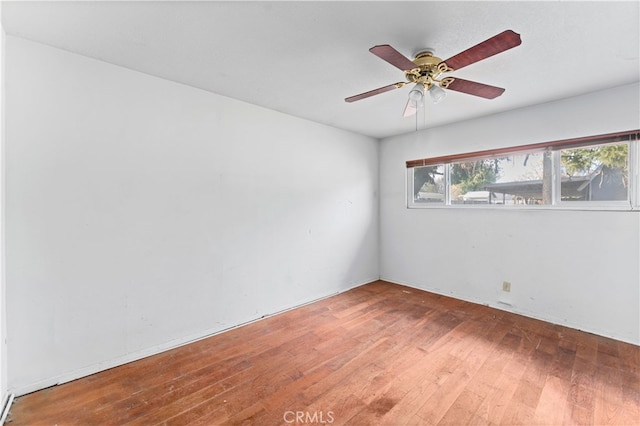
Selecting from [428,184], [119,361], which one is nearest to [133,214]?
[119,361]

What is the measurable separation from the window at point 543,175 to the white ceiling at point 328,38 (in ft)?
1.90

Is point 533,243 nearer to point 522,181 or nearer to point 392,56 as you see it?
Result: point 522,181

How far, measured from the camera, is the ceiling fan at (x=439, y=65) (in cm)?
144

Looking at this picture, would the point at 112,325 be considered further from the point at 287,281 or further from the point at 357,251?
the point at 357,251

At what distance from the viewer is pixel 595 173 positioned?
8.82ft

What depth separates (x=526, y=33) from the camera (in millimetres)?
1699

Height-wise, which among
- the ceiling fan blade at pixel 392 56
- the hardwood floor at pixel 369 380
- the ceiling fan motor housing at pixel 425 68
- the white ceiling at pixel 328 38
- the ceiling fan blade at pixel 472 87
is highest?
the white ceiling at pixel 328 38

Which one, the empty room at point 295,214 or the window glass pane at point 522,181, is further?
the window glass pane at point 522,181

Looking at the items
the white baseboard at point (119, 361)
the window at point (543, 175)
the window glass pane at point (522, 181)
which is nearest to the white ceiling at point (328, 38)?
the window at point (543, 175)

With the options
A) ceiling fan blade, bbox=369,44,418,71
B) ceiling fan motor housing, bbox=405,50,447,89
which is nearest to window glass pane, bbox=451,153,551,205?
ceiling fan motor housing, bbox=405,50,447,89

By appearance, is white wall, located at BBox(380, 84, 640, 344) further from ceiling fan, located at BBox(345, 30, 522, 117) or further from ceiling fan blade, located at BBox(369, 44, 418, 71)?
ceiling fan blade, located at BBox(369, 44, 418, 71)

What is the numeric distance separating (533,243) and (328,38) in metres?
2.98
